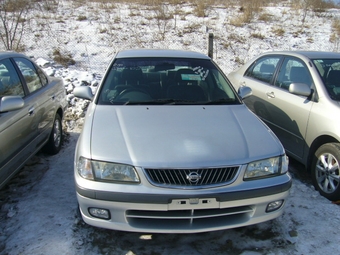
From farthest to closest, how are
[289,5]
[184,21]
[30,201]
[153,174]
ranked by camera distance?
[289,5], [184,21], [30,201], [153,174]

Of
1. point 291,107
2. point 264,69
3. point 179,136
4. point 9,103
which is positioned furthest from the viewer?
point 264,69

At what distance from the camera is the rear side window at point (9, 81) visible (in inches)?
137

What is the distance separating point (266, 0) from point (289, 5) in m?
1.36

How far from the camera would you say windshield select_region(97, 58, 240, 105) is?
3.46 metres

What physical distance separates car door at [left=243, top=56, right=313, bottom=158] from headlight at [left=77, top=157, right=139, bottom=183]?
8.29 ft

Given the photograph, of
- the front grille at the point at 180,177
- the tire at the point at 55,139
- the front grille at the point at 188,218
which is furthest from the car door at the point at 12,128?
the front grille at the point at 180,177

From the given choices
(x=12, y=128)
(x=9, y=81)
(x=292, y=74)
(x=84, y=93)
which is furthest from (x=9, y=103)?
(x=292, y=74)

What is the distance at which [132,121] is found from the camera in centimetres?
296

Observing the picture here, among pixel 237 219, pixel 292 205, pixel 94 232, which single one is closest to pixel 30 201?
pixel 94 232

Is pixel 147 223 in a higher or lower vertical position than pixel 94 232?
higher

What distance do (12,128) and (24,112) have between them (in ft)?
1.19

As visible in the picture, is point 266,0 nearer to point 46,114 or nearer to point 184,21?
point 184,21

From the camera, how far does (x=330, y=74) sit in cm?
404

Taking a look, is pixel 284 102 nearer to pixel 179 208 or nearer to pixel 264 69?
pixel 264 69
